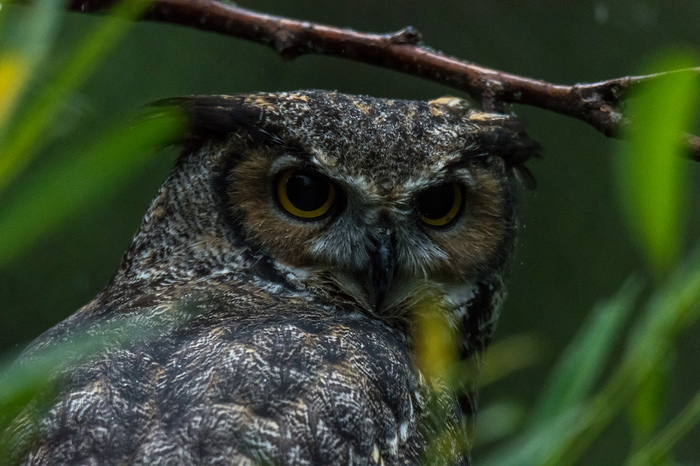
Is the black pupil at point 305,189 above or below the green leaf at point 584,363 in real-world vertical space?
above

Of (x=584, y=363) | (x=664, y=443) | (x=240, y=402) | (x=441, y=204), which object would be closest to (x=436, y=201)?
(x=441, y=204)

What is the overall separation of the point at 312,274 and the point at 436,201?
31cm

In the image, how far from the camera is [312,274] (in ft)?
5.12

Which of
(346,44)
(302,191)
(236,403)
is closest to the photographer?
(236,403)

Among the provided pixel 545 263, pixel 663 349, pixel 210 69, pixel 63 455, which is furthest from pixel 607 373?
pixel 663 349

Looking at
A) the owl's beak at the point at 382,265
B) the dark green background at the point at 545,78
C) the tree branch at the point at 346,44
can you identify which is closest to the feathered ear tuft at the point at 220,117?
the tree branch at the point at 346,44

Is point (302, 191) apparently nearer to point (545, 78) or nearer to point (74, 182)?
point (74, 182)

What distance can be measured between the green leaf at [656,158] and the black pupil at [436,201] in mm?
1210

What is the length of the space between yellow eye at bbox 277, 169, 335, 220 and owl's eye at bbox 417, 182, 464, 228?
20 centimetres

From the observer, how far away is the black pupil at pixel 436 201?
1611 mm

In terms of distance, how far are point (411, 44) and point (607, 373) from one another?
2759 millimetres

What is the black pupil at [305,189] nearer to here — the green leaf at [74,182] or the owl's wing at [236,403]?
→ the owl's wing at [236,403]

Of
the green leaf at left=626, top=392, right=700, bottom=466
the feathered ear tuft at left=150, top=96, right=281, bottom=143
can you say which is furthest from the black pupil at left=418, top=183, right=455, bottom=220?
the green leaf at left=626, top=392, right=700, bottom=466

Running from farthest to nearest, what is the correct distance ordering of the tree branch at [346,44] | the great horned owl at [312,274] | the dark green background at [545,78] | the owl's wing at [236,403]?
1. the dark green background at [545,78]
2. the tree branch at [346,44]
3. the great horned owl at [312,274]
4. the owl's wing at [236,403]
